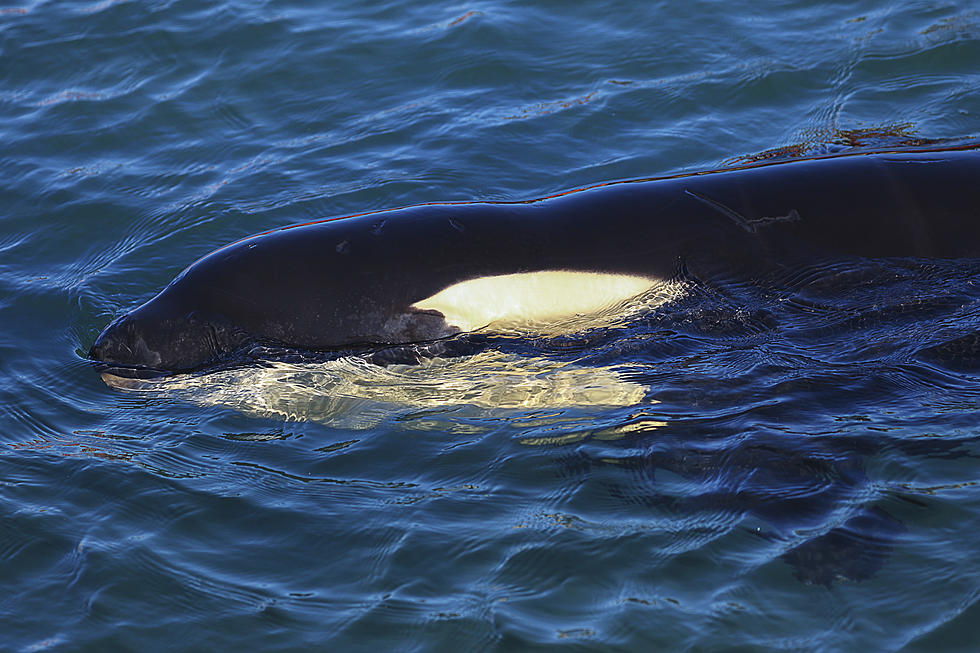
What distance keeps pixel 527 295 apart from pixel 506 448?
2.73 ft

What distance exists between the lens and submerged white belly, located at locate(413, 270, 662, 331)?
5895 mm

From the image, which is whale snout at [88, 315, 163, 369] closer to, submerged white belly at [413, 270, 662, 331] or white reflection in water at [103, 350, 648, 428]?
white reflection in water at [103, 350, 648, 428]

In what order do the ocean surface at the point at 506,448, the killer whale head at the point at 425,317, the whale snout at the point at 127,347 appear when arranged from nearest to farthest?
the ocean surface at the point at 506,448 < the killer whale head at the point at 425,317 < the whale snout at the point at 127,347

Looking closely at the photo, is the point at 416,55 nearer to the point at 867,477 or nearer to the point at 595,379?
the point at 595,379

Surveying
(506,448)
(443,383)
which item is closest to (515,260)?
(443,383)

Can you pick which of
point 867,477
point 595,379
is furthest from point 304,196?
point 867,477

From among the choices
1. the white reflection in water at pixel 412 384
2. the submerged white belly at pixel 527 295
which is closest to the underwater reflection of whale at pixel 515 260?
the submerged white belly at pixel 527 295

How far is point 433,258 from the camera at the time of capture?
5922 millimetres

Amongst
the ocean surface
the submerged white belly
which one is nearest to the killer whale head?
the submerged white belly

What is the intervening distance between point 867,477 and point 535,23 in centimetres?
711

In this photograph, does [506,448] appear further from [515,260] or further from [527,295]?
[515,260]

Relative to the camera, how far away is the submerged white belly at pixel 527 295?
589cm

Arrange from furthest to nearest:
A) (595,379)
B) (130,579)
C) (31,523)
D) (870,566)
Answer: (595,379)
(31,523)
(130,579)
(870,566)

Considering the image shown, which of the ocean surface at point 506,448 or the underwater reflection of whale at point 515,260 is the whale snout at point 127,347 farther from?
the ocean surface at point 506,448
